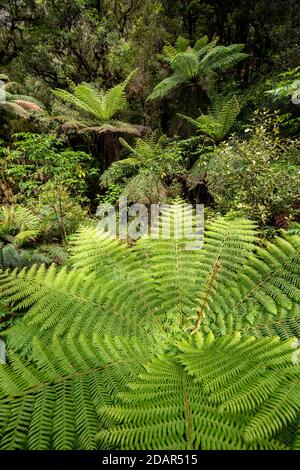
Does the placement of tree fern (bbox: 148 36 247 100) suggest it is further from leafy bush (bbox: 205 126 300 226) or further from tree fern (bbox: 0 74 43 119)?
leafy bush (bbox: 205 126 300 226)

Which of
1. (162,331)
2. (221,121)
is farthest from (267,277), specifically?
(221,121)

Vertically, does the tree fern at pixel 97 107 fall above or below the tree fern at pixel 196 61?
below

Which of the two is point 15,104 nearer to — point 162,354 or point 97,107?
point 97,107

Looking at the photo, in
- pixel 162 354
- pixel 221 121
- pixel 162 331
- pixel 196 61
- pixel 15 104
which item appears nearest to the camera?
pixel 162 354

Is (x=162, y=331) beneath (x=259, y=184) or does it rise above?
beneath

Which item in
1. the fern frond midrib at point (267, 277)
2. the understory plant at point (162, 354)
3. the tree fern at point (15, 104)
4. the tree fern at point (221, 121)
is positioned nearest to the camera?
the understory plant at point (162, 354)

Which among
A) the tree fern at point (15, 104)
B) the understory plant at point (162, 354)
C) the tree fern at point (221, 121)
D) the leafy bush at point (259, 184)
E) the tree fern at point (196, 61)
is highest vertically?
the tree fern at point (196, 61)

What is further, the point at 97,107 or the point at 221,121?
the point at 97,107

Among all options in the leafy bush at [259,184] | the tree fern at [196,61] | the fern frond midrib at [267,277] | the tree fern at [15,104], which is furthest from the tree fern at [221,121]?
the fern frond midrib at [267,277]

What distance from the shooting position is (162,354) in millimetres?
1333

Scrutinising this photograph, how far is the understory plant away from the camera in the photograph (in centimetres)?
88

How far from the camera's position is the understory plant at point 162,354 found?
2.89 feet

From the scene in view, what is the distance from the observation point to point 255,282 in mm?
1565

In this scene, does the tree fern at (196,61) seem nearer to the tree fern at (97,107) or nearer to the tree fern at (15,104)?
the tree fern at (97,107)
